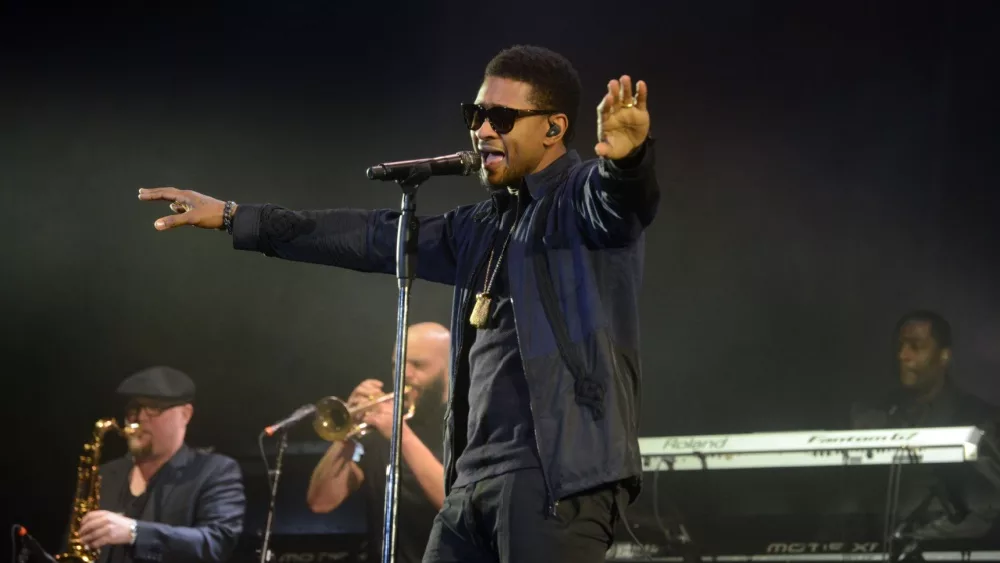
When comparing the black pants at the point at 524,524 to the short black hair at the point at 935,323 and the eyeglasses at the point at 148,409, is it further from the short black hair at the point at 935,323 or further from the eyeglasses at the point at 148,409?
the eyeglasses at the point at 148,409

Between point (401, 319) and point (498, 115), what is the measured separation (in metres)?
0.49

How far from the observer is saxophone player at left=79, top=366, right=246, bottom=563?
429 cm

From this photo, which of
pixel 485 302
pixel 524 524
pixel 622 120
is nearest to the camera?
pixel 622 120

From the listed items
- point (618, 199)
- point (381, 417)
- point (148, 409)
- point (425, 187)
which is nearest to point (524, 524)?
point (618, 199)

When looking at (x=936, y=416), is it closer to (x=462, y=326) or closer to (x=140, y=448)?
(x=462, y=326)

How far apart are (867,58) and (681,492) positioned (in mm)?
2212

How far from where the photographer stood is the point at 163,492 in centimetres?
460

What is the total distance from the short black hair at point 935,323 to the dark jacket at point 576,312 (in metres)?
2.85

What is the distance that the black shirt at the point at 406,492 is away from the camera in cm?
399

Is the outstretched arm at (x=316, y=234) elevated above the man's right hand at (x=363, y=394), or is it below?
above

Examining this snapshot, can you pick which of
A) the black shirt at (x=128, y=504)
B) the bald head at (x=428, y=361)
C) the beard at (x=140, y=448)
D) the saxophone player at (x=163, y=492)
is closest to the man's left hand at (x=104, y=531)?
the saxophone player at (x=163, y=492)

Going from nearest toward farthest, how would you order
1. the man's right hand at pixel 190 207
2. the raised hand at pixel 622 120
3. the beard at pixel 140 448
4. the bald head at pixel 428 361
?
the raised hand at pixel 622 120
the man's right hand at pixel 190 207
the bald head at pixel 428 361
the beard at pixel 140 448

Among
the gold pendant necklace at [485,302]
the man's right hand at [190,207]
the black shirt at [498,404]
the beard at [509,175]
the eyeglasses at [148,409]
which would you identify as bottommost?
the eyeglasses at [148,409]

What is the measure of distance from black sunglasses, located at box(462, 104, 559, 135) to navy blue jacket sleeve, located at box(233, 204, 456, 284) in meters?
0.28
